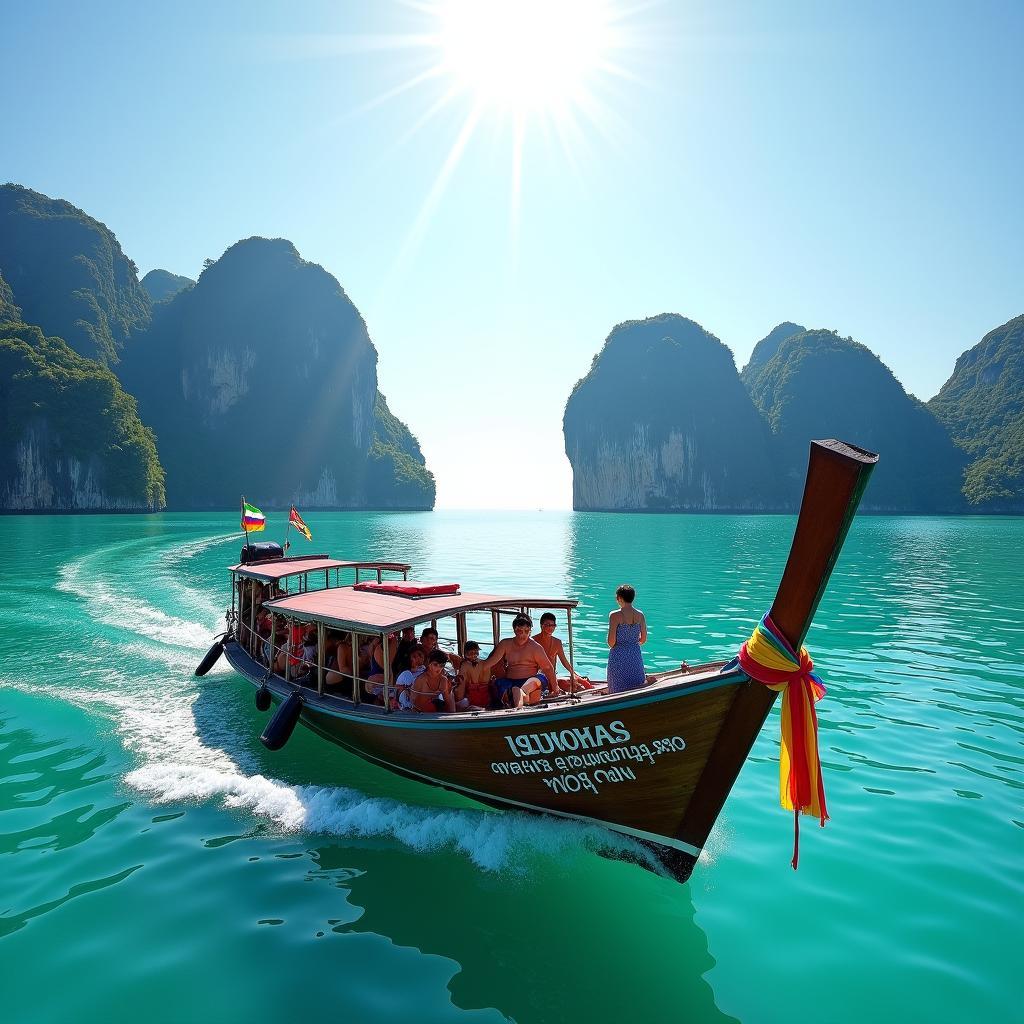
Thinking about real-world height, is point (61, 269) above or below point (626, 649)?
above

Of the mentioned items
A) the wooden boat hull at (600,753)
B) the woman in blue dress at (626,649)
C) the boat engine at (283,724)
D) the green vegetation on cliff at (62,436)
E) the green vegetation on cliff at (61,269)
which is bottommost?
the boat engine at (283,724)

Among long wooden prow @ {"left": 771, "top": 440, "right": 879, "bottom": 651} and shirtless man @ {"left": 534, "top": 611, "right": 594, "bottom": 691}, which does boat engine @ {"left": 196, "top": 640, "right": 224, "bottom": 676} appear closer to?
shirtless man @ {"left": 534, "top": 611, "right": 594, "bottom": 691}

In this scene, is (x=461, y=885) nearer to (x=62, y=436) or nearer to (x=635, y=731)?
(x=635, y=731)

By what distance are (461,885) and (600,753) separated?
→ 5.13 feet

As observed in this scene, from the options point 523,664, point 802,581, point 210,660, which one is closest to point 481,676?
point 523,664

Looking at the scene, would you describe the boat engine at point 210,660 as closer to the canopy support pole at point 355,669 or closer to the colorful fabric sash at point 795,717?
the canopy support pole at point 355,669

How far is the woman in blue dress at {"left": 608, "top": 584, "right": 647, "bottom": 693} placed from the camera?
5945 millimetres

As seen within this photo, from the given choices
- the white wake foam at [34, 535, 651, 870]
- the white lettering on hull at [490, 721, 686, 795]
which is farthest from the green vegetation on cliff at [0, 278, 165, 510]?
the white lettering on hull at [490, 721, 686, 795]

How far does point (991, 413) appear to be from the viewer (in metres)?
139

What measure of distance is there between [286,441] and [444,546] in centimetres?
10102

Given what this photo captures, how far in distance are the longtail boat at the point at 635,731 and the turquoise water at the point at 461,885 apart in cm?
37

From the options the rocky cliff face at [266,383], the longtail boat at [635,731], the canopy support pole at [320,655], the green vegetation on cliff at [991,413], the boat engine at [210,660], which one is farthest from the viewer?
the rocky cliff face at [266,383]

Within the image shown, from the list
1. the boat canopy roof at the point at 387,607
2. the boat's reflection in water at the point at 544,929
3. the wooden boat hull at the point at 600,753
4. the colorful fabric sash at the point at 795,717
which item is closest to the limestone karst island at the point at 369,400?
the boat canopy roof at the point at 387,607

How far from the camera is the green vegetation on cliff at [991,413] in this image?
11105 cm
